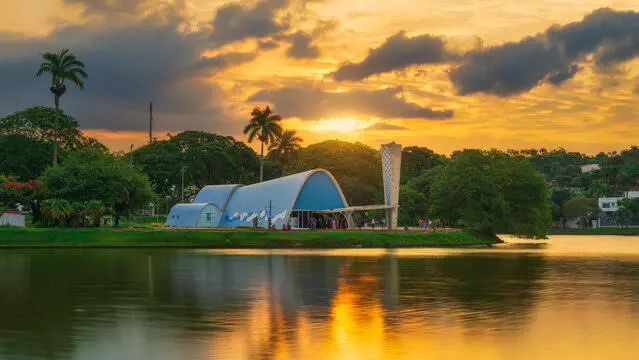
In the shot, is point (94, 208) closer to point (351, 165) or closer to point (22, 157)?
point (22, 157)

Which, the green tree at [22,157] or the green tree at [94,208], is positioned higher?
the green tree at [22,157]

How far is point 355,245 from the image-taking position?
94250mm

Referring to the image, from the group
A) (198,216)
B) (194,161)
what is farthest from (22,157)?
(194,161)

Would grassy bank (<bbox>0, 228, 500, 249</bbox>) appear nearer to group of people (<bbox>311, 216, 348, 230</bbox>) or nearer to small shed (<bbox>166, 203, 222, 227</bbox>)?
group of people (<bbox>311, 216, 348, 230</bbox>)

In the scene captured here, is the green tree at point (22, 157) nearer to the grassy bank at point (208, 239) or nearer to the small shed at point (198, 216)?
the small shed at point (198, 216)

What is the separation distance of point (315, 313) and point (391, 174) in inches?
3392

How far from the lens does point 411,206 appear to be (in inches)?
6038

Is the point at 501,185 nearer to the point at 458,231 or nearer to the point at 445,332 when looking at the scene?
the point at 458,231

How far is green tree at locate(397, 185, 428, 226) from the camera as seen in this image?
499ft

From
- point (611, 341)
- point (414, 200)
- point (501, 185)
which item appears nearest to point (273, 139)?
point (414, 200)

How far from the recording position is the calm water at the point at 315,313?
862 inches

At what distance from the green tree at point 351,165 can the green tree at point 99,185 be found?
233 feet

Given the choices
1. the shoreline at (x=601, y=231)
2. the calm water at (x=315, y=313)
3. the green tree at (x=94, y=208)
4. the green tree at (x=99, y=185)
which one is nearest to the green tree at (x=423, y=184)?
the shoreline at (x=601, y=231)

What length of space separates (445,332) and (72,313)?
43.5 ft
